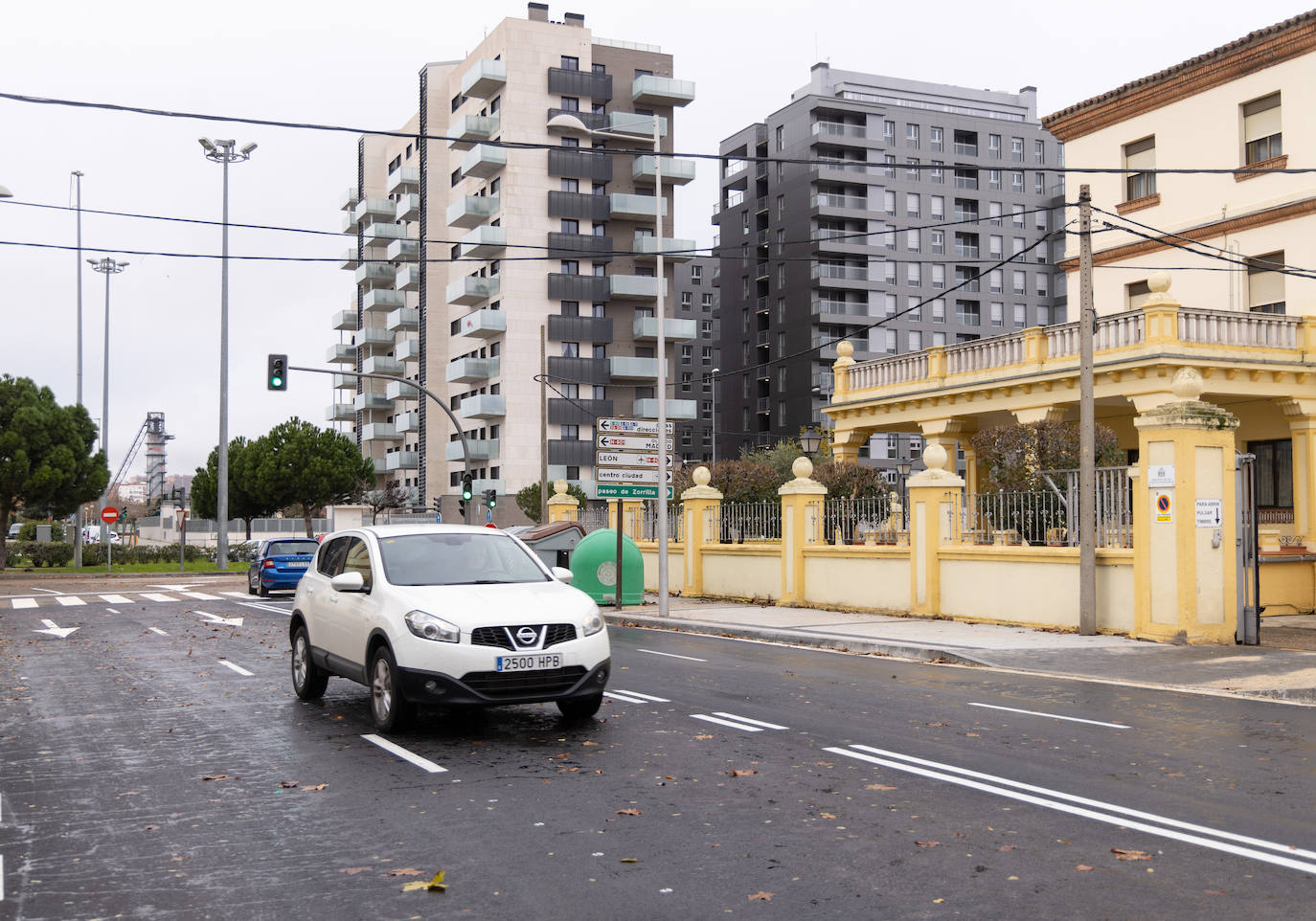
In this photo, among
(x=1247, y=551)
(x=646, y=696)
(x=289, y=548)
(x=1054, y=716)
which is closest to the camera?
(x=1054, y=716)

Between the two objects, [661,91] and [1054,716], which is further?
[661,91]

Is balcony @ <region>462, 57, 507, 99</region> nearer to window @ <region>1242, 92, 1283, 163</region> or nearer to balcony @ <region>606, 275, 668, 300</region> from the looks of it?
balcony @ <region>606, 275, 668, 300</region>

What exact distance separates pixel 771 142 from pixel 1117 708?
80510mm

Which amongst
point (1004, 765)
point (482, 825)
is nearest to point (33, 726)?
point (482, 825)

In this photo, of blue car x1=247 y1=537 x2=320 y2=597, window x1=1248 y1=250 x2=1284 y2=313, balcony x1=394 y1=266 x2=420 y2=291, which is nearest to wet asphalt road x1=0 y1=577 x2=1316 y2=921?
window x1=1248 y1=250 x2=1284 y2=313

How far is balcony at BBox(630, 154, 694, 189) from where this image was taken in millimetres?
70750

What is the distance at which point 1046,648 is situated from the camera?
16.0 metres

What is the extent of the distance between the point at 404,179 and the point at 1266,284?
219 ft

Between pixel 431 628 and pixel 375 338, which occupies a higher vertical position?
pixel 375 338

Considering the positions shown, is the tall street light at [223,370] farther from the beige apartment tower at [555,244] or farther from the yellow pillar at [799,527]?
the yellow pillar at [799,527]

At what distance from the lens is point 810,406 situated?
84312 millimetres

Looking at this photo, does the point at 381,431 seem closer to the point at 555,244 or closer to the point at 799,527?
the point at 555,244

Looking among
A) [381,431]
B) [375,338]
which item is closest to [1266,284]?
[381,431]

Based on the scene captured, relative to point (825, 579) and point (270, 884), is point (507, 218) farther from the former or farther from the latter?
point (270, 884)
